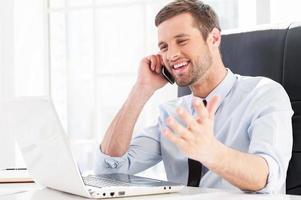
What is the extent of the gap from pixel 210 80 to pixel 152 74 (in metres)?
0.23

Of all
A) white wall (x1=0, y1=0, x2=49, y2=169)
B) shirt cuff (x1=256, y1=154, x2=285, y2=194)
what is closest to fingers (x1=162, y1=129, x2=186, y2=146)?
shirt cuff (x1=256, y1=154, x2=285, y2=194)

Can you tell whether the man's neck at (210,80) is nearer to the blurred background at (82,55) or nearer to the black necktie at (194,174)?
the black necktie at (194,174)

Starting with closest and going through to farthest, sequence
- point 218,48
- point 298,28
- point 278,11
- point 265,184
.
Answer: point 265,184 < point 298,28 < point 218,48 < point 278,11

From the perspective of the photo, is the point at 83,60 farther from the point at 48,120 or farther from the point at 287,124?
the point at 48,120

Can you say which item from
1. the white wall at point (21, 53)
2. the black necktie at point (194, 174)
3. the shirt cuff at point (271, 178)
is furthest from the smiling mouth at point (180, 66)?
the white wall at point (21, 53)

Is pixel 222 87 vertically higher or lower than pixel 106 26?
lower

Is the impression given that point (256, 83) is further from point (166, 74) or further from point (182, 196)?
point (182, 196)

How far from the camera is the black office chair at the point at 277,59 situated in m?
1.45

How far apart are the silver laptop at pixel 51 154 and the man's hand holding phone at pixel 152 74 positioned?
2.27ft

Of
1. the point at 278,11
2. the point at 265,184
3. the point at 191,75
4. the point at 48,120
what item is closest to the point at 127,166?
the point at 191,75

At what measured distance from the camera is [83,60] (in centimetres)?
269

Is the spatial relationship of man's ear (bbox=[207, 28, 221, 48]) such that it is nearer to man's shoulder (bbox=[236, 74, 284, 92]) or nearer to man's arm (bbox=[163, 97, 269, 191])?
man's shoulder (bbox=[236, 74, 284, 92])

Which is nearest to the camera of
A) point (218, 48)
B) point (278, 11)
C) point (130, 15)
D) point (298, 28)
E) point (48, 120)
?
point (48, 120)

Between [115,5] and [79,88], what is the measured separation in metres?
0.50
